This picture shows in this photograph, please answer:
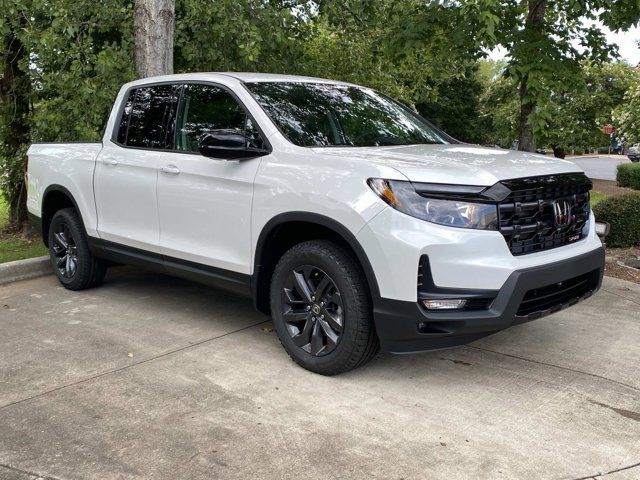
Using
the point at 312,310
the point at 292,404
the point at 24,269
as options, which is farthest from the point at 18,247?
the point at 292,404

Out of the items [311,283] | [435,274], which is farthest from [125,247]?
[435,274]

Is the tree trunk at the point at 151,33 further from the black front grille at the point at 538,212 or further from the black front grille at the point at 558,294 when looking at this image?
the black front grille at the point at 558,294

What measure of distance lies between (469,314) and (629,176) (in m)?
21.6

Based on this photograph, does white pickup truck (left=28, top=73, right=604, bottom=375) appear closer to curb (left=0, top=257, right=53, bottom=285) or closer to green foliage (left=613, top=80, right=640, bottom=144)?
curb (left=0, top=257, right=53, bottom=285)

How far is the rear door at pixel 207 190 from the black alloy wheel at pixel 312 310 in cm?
43

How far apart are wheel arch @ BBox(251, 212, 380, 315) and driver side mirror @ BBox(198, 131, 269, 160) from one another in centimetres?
49

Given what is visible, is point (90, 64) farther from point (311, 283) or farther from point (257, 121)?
point (311, 283)

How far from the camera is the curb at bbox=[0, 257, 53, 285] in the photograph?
682cm

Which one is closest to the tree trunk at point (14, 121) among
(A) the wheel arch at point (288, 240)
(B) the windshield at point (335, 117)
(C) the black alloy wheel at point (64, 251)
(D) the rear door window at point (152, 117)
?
(C) the black alloy wheel at point (64, 251)

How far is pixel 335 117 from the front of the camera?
4844 mm

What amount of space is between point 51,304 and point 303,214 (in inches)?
121

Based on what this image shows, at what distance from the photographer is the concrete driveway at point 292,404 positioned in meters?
3.17

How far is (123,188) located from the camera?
5453 millimetres

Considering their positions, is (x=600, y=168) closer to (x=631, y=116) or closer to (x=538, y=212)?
(x=631, y=116)
